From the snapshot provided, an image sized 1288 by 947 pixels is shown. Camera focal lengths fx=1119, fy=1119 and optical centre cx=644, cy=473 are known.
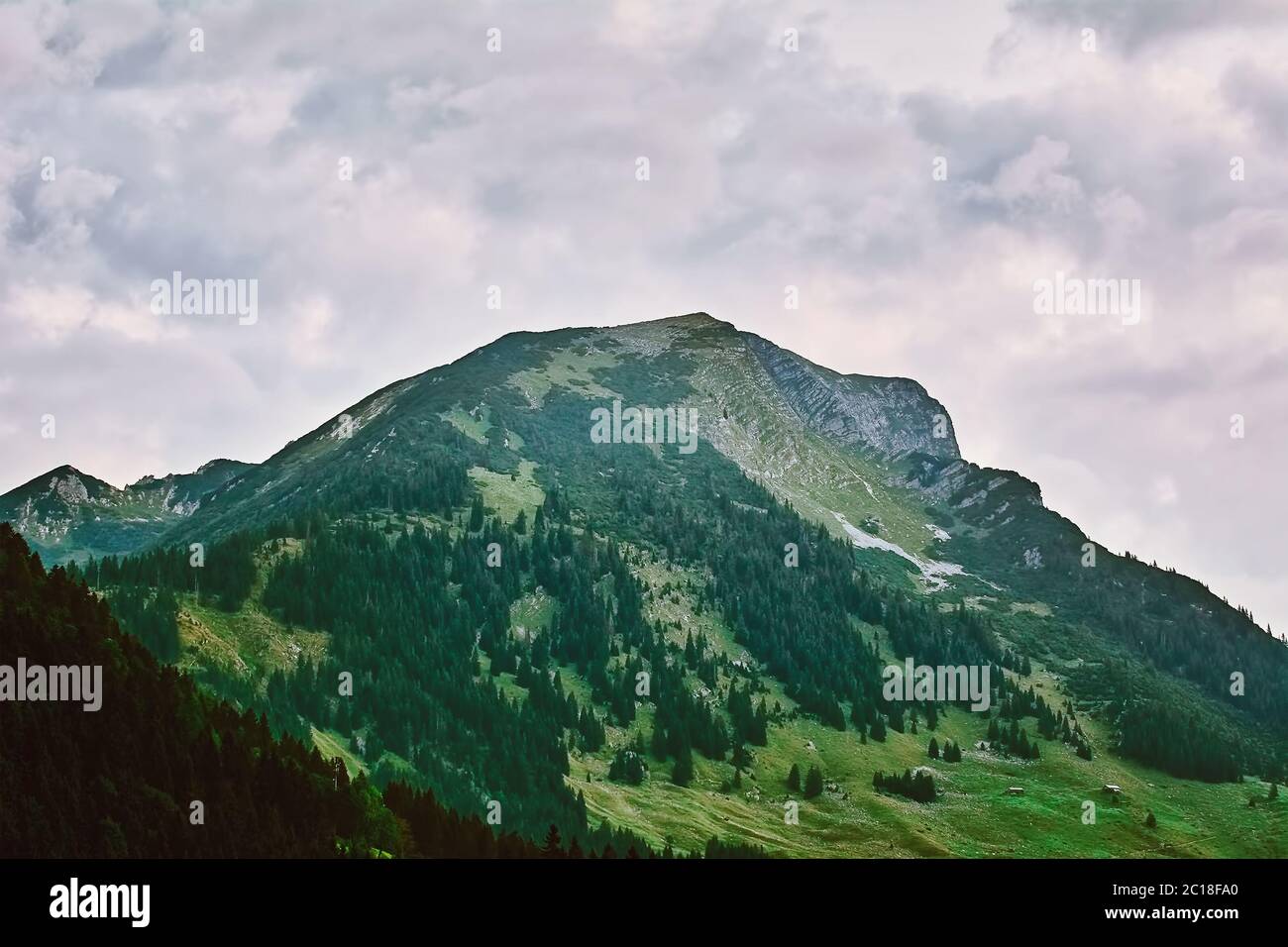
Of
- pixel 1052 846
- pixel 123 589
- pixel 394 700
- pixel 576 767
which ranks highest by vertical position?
pixel 123 589

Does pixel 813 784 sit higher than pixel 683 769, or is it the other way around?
pixel 683 769

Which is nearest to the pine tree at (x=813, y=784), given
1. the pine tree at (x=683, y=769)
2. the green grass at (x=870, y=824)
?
the green grass at (x=870, y=824)

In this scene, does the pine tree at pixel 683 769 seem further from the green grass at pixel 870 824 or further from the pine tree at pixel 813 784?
the pine tree at pixel 813 784

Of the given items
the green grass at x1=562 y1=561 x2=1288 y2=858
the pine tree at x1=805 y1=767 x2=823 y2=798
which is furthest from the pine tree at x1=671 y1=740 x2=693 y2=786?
the pine tree at x1=805 y1=767 x2=823 y2=798

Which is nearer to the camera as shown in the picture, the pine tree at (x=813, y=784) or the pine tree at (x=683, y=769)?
the pine tree at (x=683, y=769)

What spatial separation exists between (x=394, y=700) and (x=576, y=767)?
32.1 meters

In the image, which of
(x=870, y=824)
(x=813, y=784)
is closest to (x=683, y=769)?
(x=813, y=784)

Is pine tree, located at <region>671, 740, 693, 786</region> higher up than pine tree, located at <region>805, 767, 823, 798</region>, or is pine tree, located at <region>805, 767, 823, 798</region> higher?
pine tree, located at <region>671, 740, 693, 786</region>

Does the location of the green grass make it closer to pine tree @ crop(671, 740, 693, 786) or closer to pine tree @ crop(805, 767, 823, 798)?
pine tree @ crop(805, 767, 823, 798)

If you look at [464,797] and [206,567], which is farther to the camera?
[206,567]

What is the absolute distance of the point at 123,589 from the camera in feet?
554

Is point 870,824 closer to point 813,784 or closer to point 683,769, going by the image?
point 813,784

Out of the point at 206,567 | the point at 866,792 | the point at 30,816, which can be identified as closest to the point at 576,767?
the point at 866,792
